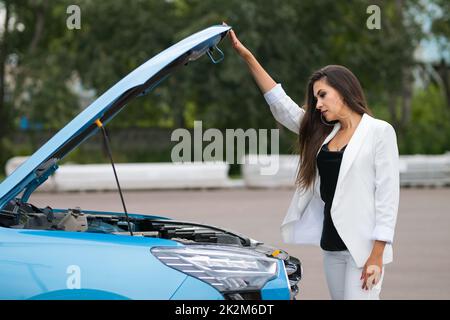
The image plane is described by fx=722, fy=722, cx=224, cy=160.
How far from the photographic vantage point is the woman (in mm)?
3453

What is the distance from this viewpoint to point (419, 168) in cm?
2022

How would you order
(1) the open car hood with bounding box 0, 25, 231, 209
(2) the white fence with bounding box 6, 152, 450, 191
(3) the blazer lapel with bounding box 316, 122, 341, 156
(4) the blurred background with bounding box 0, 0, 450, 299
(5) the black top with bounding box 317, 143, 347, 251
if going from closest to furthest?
(1) the open car hood with bounding box 0, 25, 231, 209 → (5) the black top with bounding box 317, 143, 347, 251 → (3) the blazer lapel with bounding box 316, 122, 341, 156 → (2) the white fence with bounding box 6, 152, 450, 191 → (4) the blurred background with bounding box 0, 0, 450, 299

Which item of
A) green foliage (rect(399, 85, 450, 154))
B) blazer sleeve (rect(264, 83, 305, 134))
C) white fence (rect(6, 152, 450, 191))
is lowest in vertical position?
white fence (rect(6, 152, 450, 191))

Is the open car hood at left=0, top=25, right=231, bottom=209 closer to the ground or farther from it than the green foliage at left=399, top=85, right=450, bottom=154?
farther from it

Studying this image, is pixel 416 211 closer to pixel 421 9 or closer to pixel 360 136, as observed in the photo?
pixel 360 136

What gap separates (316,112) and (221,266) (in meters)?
1.12

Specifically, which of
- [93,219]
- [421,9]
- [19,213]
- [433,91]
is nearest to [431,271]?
[93,219]

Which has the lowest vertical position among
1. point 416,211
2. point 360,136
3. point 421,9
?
point 416,211

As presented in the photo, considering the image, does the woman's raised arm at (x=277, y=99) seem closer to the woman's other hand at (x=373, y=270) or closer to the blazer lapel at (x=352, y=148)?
the blazer lapel at (x=352, y=148)

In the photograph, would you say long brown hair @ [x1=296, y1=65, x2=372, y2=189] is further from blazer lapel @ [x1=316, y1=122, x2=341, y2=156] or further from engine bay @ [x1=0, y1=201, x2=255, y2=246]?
engine bay @ [x1=0, y1=201, x2=255, y2=246]

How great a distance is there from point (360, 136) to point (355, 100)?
239 mm

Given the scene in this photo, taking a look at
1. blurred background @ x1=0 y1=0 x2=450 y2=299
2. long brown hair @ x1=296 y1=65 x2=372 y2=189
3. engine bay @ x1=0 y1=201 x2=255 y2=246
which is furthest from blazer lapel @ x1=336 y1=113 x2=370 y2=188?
blurred background @ x1=0 y1=0 x2=450 y2=299

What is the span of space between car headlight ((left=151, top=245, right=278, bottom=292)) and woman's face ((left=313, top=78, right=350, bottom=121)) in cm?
86

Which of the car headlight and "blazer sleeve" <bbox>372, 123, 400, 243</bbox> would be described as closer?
the car headlight
